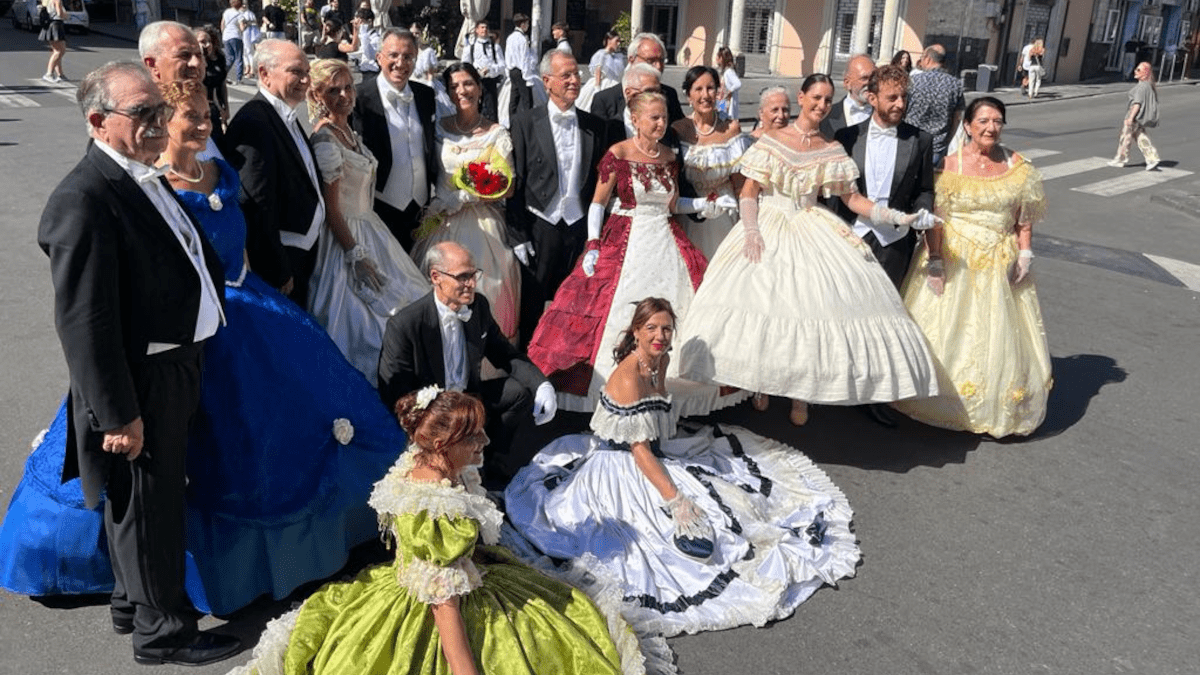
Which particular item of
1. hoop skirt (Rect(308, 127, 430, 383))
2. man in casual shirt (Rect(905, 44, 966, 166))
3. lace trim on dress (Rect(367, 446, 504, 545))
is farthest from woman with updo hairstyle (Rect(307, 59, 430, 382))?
man in casual shirt (Rect(905, 44, 966, 166))

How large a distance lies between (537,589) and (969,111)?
12.7ft

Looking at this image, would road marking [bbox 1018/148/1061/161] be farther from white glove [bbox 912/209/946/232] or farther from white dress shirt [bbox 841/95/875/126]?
white glove [bbox 912/209/946/232]

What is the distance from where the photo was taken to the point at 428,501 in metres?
3.12

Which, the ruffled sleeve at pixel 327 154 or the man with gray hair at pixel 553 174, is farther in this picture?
the man with gray hair at pixel 553 174

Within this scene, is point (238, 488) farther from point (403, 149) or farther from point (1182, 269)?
point (1182, 269)

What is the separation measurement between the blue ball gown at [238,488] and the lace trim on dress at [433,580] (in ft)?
3.11

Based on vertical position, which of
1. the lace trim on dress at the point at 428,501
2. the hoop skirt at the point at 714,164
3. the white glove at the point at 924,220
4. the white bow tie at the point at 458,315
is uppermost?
the hoop skirt at the point at 714,164

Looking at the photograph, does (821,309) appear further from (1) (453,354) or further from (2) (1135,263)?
(2) (1135,263)

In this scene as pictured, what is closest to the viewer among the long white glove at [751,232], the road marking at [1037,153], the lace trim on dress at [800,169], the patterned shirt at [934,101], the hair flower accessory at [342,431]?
the hair flower accessory at [342,431]

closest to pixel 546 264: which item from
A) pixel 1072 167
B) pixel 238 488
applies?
pixel 238 488

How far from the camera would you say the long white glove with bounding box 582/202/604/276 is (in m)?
5.69

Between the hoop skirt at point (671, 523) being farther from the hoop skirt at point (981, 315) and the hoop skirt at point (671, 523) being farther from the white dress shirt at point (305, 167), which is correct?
the white dress shirt at point (305, 167)

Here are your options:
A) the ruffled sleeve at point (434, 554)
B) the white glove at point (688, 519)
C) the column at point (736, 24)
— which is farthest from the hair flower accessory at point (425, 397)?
the column at point (736, 24)

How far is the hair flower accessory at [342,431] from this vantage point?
404 cm
